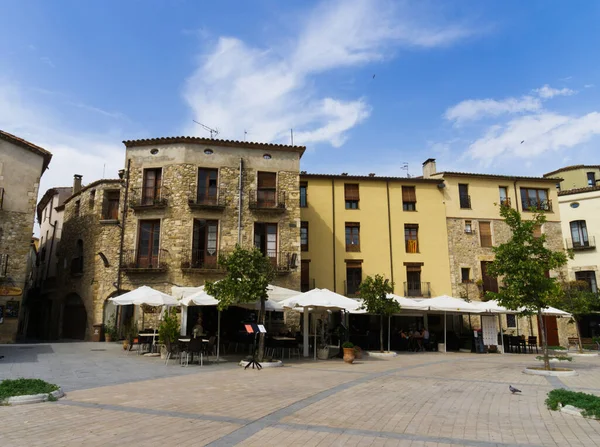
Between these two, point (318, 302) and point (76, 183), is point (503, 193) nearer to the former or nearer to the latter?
point (318, 302)

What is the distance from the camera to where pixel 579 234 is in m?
30.8

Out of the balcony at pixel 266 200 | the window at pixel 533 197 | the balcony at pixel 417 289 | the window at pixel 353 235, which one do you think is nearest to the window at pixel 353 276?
the window at pixel 353 235

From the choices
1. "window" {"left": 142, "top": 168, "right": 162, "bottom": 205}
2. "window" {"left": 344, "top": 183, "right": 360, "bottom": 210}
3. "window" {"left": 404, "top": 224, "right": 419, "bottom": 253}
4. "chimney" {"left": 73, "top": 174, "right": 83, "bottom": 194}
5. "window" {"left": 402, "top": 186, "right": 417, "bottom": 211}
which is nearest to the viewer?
"window" {"left": 142, "top": 168, "right": 162, "bottom": 205}

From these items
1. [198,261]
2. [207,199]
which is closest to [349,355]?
[198,261]

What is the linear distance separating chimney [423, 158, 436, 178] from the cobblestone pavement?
20861 mm

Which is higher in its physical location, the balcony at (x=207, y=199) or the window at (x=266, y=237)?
the balcony at (x=207, y=199)

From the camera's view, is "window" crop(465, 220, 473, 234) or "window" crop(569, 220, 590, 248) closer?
"window" crop(465, 220, 473, 234)

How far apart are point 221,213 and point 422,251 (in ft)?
42.2

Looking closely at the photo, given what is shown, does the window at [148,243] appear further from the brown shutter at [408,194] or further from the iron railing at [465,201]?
the iron railing at [465,201]

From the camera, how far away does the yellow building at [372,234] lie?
27.3m

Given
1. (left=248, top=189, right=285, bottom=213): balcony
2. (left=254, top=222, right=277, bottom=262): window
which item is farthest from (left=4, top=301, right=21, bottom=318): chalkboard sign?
(left=248, top=189, right=285, bottom=213): balcony

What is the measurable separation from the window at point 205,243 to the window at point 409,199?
488 inches

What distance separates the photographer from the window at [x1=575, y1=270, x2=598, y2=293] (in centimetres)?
2955

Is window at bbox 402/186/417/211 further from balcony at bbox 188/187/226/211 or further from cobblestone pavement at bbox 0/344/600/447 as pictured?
cobblestone pavement at bbox 0/344/600/447
